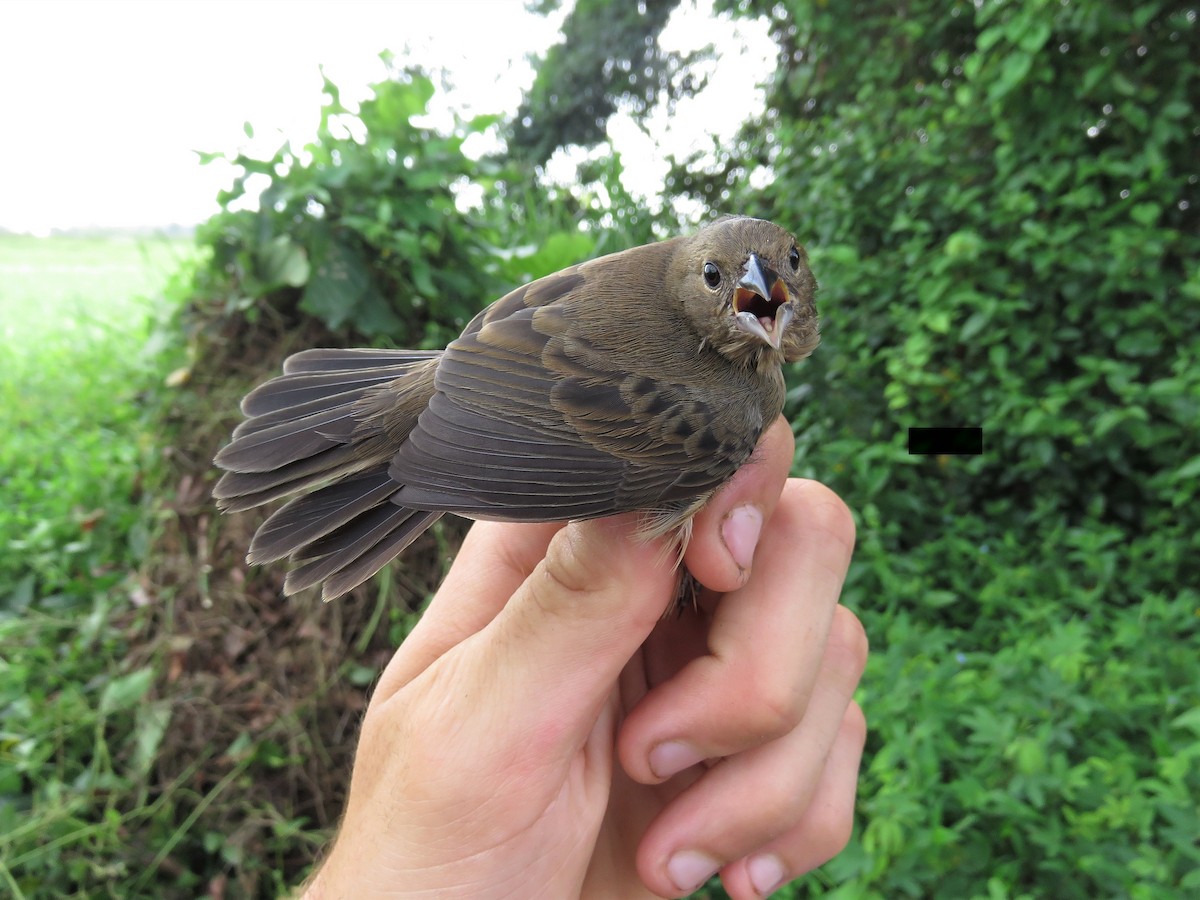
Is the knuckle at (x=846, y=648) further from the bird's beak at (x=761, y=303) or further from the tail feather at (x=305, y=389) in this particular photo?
the tail feather at (x=305, y=389)

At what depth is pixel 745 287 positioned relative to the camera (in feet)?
5.42

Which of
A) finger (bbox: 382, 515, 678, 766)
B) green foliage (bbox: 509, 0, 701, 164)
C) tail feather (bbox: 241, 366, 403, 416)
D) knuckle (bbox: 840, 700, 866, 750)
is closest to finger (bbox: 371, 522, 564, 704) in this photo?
finger (bbox: 382, 515, 678, 766)

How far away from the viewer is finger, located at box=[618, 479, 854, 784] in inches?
58.3

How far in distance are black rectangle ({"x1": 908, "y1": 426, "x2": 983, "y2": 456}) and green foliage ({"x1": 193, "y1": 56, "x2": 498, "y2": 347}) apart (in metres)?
2.03

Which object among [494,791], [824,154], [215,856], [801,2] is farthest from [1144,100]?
[215,856]

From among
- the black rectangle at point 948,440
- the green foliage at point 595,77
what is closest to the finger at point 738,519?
the black rectangle at point 948,440

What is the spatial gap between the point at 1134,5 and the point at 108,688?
468cm

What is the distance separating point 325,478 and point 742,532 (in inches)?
35.1

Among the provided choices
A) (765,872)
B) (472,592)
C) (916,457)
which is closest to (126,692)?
(472,592)

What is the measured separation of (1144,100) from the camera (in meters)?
3.18

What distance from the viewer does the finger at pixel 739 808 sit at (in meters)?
1.50

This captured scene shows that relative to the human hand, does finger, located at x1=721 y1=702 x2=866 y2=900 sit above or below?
below

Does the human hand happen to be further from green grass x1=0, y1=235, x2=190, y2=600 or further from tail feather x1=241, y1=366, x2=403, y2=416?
green grass x1=0, y1=235, x2=190, y2=600

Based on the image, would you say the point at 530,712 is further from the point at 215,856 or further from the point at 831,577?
the point at 215,856
